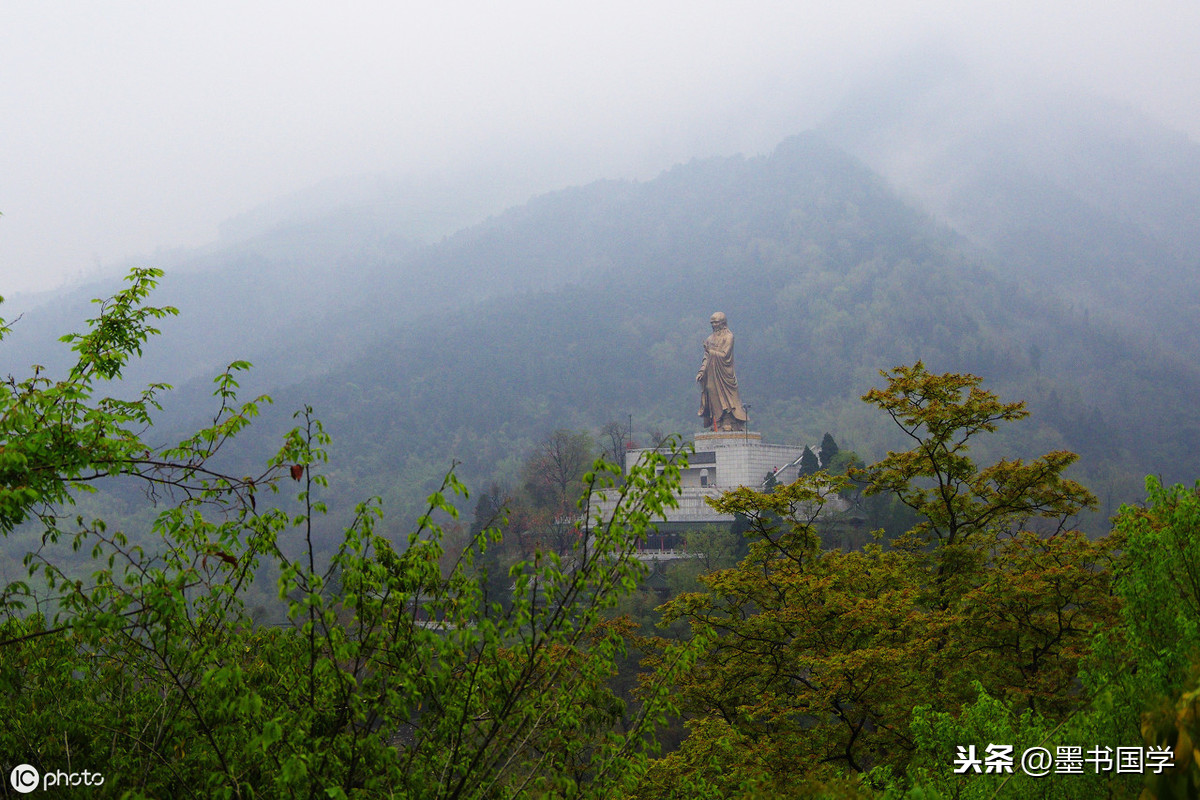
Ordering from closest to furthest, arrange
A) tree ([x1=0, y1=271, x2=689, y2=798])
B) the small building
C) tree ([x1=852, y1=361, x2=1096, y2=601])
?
tree ([x1=0, y1=271, x2=689, y2=798]), tree ([x1=852, y1=361, x2=1096, y2=601]), the small building

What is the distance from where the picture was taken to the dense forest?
4.63m

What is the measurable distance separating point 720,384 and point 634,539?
36110 millimetres

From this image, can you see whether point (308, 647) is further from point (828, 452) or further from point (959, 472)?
point (828, 452)

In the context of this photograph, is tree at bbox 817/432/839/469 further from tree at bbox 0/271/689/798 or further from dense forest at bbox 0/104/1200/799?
tree at bbox 0/271/689/798

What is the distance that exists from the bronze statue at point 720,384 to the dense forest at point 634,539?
18.7 feet

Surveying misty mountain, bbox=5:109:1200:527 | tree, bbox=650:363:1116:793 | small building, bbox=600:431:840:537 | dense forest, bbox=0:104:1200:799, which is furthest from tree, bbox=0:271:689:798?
misty mountain, bbox=5:109:1200:527

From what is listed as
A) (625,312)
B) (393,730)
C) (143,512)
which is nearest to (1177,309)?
(625,312)

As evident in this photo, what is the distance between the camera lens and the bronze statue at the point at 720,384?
40.5m

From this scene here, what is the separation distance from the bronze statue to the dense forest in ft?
18.7

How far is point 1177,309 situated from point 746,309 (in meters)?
51.5

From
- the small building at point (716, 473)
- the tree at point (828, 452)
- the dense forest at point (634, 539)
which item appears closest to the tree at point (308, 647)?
the dense forest at point (634, 539)

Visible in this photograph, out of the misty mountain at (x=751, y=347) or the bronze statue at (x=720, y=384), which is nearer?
the bronze statue at (x=720, y=384)

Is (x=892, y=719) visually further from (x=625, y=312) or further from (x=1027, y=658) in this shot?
(x=625, y=312)

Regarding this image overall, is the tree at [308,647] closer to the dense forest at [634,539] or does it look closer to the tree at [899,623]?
the dense forest at [634,539]
